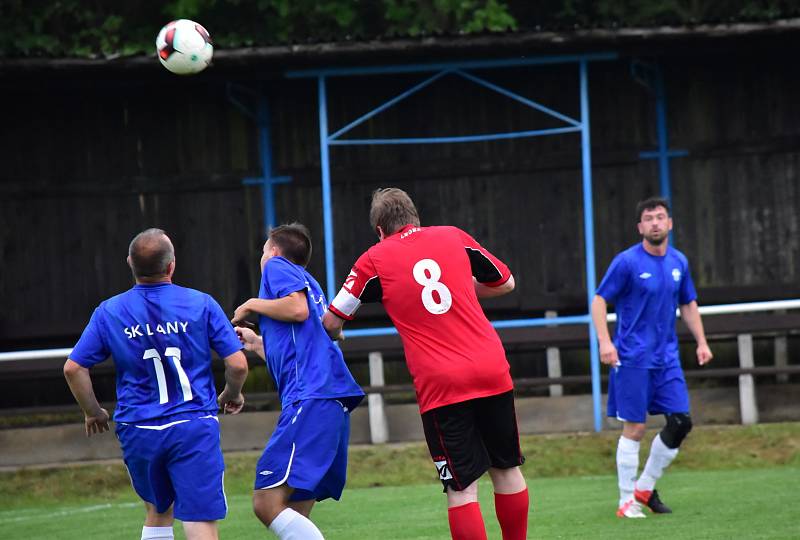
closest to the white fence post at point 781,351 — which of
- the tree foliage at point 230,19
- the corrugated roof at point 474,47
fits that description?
the corrugated roof at point 474,47

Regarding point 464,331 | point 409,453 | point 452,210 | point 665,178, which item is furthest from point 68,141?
point 464,331

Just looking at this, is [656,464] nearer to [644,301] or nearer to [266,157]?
[644,301]

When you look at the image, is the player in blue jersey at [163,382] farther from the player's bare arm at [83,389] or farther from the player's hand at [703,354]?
the player's hand at [703,354]

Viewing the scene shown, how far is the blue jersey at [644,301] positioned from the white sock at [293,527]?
3.57 meters

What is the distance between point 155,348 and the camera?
6.45 meters

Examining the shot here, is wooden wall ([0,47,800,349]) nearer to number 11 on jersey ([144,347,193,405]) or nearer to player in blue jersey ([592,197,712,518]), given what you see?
player in blue jersey ([592,197,712,518])

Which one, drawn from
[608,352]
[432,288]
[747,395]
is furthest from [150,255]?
[747,395]

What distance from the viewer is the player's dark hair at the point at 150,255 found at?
6.48 m

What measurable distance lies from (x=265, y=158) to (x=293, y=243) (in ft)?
26.3

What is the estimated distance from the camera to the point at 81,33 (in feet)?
65.1

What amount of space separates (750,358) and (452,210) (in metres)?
3.66

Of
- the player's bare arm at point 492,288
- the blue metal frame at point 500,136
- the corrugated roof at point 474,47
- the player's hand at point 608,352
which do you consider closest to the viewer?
the player's bare arm at point 492,288

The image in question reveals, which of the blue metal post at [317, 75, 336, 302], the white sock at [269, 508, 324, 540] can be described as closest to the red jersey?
the white sock at [269, 508, 324, 540]

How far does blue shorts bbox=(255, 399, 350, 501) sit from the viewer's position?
6.63m
